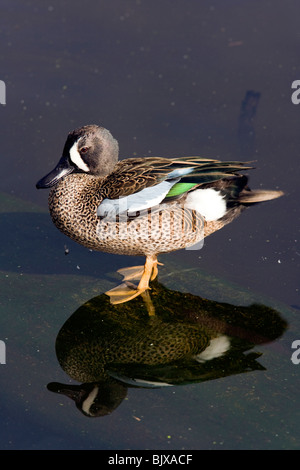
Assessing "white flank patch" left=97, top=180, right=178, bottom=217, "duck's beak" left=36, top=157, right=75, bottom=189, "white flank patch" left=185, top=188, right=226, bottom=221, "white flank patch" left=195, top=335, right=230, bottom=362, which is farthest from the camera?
"duck's beak" left=36, top=157, right=75, bottom=189

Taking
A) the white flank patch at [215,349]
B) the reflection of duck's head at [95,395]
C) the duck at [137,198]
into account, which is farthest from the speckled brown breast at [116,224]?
the reflection of duck's head at [95,395]

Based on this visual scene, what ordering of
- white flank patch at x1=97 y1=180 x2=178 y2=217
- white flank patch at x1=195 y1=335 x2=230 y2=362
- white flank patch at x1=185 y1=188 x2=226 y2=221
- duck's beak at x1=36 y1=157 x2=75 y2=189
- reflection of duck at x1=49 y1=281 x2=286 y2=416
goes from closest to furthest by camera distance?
reflection of duck at x1=49 y1=281 x2=286 y2=416 → white flank patch at x1=195 y1=335 x2=230 y2=362 → white flank patch at x1=97 y1=180 x2=178 y2=217 → white flank patch at x1=185 y1=188 x2=226 y2=221 → duck's beak at x1=36 y1=157 x2=75 y2=189

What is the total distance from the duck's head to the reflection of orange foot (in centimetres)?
65

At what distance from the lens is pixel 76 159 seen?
14.8 feet

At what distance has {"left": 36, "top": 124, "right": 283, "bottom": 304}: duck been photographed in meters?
4.30

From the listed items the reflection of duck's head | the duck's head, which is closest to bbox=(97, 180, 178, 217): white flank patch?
the duck's head

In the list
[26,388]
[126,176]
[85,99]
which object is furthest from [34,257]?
[85,99]

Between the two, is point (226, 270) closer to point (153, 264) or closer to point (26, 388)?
point (153, 264)

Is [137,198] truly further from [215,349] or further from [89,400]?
[89,400]

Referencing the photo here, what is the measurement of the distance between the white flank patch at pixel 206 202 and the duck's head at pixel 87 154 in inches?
22.4

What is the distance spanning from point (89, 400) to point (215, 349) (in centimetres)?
80

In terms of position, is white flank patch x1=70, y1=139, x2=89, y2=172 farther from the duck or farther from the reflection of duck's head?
the reflection of duck's head

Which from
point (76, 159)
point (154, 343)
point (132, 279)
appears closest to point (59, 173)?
point (76, 159)

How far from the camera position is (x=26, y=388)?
376cm
